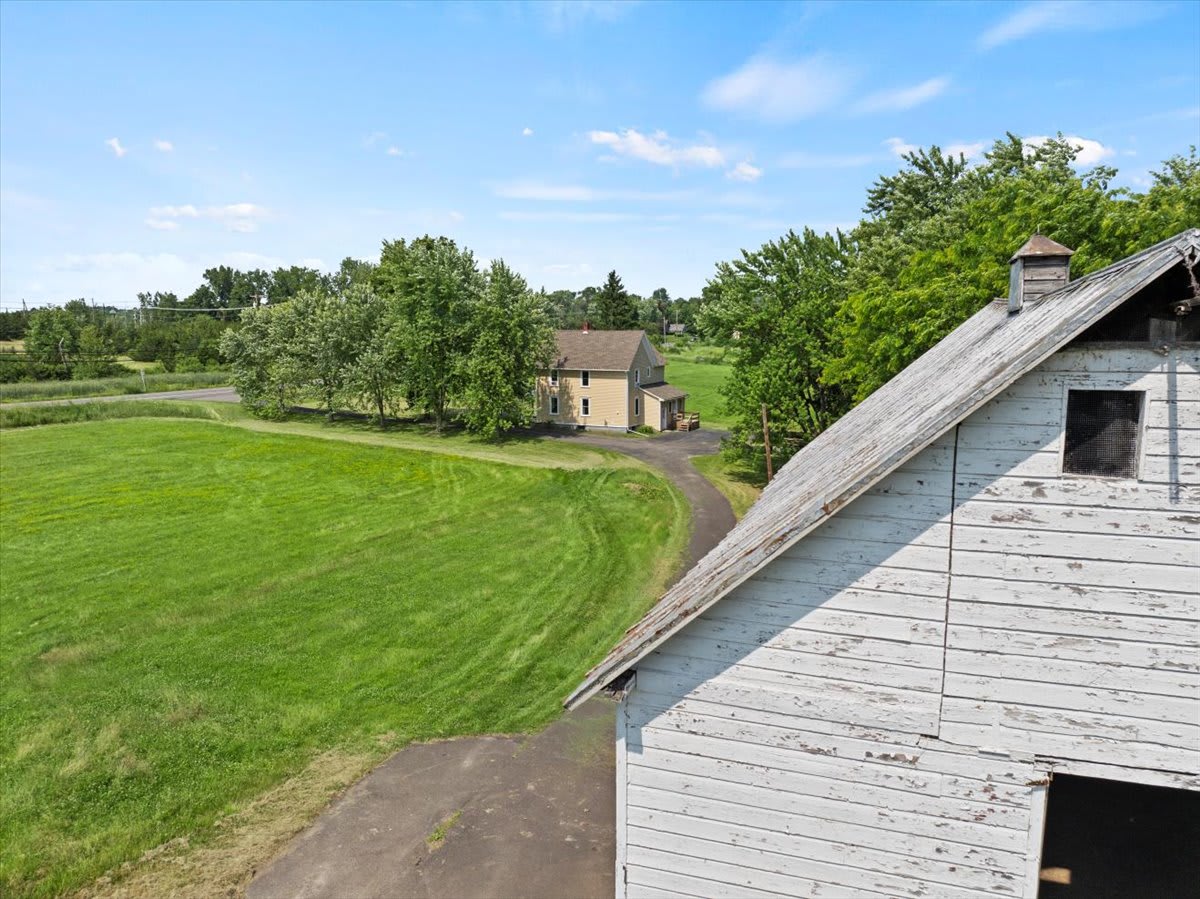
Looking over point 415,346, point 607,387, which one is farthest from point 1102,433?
point 415,346

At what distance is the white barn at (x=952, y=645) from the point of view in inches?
200

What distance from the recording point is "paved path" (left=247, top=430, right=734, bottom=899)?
856 centimetres

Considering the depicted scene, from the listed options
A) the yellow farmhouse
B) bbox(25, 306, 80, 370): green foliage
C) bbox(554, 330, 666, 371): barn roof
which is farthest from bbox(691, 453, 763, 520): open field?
bbox(25, 306, 80, 370): green foliage

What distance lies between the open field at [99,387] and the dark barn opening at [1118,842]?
7602 cm

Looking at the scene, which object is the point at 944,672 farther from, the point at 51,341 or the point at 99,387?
the point at 51,341

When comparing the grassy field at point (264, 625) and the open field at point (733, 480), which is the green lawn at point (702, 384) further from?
the grassy field at point (264, 625)

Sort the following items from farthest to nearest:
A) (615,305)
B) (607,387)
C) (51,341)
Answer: (615,305)
(51,341)
(607,387)

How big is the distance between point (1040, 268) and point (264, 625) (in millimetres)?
18500

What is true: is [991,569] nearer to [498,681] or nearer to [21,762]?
[498,681]

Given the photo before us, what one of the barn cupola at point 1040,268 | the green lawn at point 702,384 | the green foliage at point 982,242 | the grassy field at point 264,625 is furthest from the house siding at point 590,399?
the barn cupola at point 1040,268

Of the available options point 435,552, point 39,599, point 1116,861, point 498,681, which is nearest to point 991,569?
point 1116,861

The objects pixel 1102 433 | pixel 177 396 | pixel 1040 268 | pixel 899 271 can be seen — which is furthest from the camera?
pixel 177 396

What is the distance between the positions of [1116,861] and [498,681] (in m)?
10.4

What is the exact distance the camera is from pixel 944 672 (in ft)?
18.1
